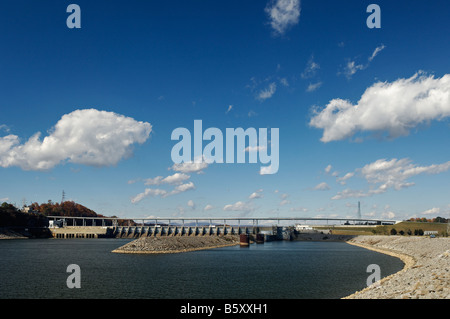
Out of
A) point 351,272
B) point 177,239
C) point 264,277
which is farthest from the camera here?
point 177,239

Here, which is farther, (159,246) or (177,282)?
(159,246)

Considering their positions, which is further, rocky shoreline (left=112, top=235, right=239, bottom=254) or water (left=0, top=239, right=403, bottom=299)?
rocky shoreline (left=112, top=235, right=239, bottom=254)

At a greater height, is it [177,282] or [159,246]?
[177,282]

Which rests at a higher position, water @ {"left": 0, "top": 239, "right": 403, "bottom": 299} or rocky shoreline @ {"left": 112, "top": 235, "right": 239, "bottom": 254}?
water @ {"left": 0, "top": 239, "right": 403, "bottom": 299}

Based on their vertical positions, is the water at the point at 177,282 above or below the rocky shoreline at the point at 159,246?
above

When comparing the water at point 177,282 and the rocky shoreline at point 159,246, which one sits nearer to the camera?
the water at point 177,282

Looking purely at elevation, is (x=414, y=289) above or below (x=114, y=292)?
above
